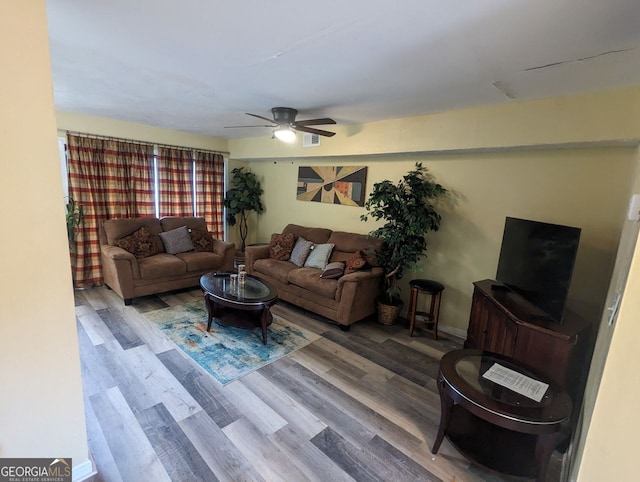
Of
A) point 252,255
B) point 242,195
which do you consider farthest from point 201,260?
point 242,195

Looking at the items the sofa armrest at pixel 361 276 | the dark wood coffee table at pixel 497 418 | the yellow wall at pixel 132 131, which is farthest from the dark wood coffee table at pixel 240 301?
the yellow wall at pixel 132 131

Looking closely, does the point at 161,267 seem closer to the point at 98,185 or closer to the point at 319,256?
the point at 98,185

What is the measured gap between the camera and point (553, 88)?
7.06ft

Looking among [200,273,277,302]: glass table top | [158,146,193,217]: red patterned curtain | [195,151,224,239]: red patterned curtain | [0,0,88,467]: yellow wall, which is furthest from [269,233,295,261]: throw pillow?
[0,0,88,467]: yellow wall

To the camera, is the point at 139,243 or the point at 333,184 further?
the point at 333,184

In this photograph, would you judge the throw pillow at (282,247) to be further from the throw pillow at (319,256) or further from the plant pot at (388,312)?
the plant pot at (388,312)

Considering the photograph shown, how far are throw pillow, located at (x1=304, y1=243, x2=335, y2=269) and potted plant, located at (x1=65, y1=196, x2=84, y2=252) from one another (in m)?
3.06

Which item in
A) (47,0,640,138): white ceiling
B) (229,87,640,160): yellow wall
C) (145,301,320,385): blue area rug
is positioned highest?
(47,0,640,138): white ceiling

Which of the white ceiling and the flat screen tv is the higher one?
the white ceiling

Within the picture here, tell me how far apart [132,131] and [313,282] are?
3.46 meters

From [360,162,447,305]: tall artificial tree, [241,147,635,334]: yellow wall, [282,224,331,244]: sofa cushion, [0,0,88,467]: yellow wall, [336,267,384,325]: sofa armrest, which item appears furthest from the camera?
[282,224,331,244]: sofa cushion

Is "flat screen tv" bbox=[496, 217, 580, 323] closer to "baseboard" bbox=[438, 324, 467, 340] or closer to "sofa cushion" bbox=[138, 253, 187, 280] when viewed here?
"baseboard" bbox=[438, 324, 467, 340]

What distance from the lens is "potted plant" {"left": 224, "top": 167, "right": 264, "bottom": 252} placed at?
523 centimetres

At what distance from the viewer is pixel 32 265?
1.20 m
